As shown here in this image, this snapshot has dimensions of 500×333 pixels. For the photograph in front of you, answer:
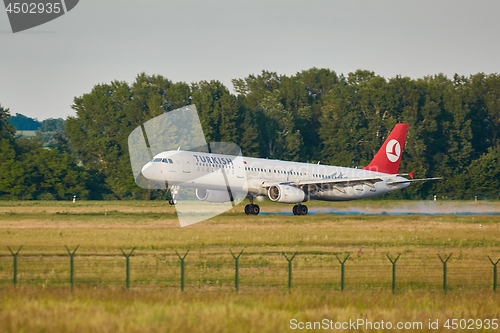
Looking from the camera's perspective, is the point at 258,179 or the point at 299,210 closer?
the point at 258,179

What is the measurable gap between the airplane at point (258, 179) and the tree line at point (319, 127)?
83.2ft

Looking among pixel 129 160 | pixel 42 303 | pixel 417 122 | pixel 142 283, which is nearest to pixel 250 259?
pixel 142 283

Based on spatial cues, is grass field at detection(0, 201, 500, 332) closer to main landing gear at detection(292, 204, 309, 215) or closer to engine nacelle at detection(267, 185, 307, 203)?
engine nacelle at detection(267, 185, 307, 203)

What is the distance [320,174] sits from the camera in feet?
193

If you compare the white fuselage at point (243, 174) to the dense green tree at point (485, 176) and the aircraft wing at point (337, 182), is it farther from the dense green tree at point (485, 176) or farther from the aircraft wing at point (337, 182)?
the dense green tree at point (485, 176)

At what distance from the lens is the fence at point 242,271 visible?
25672mm

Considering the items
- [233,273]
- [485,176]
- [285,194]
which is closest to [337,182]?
[285,194]

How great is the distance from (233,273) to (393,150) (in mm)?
38746

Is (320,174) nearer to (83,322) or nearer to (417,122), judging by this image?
(83,322)

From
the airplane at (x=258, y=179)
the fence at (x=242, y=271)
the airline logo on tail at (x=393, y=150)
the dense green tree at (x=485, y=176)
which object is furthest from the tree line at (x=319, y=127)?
the fence at (x=242, y=271)

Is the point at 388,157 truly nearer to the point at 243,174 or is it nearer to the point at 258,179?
the point at 258,179

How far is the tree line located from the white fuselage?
27.2 meters

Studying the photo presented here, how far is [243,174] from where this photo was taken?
5288 centimetres

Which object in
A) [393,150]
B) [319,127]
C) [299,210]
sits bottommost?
[299,210]
